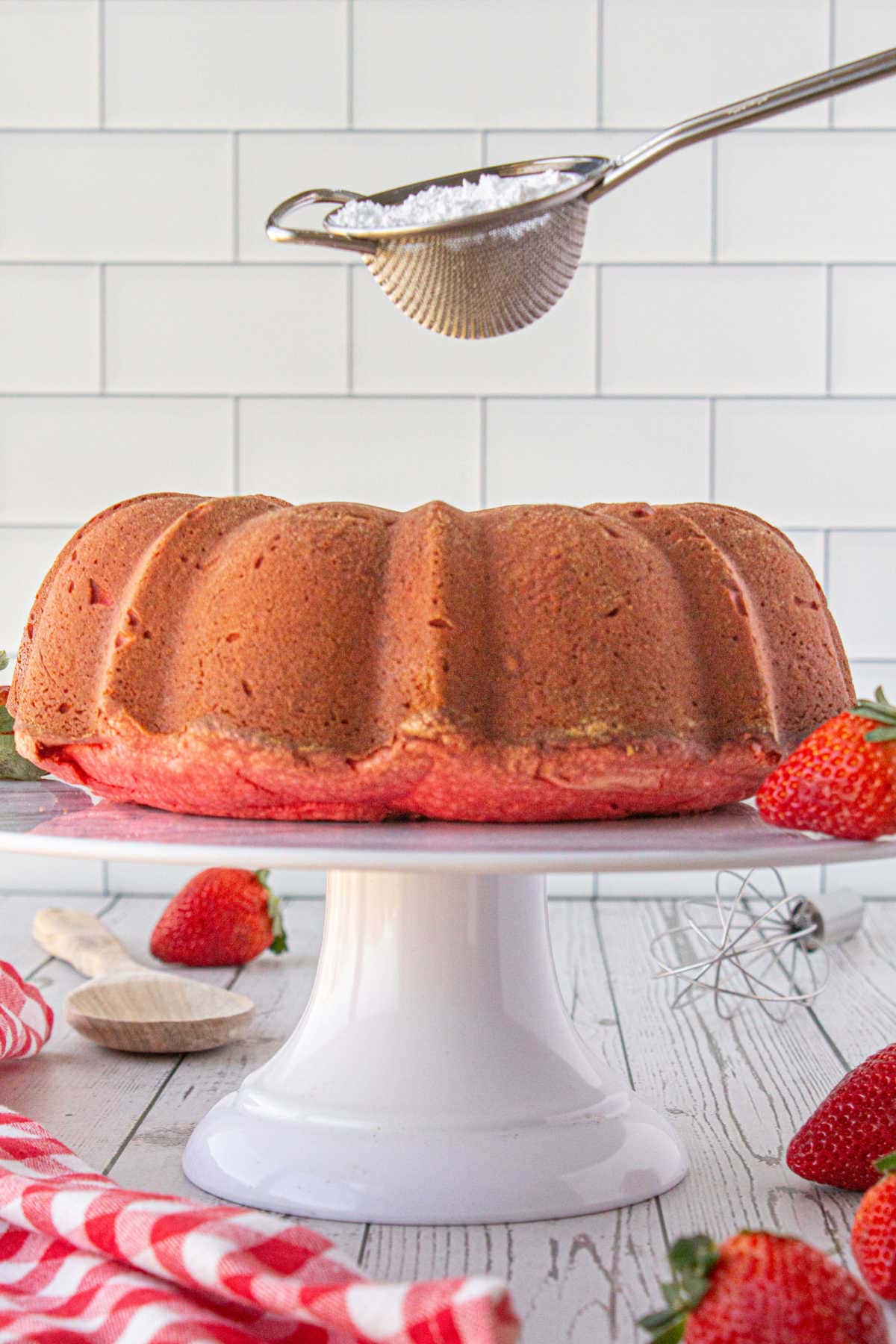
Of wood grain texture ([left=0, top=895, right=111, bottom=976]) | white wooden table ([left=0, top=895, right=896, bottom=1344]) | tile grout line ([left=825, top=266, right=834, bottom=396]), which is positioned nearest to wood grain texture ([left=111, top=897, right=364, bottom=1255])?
white wooden table ([left=0, top=895, right=896, bottom=1344])

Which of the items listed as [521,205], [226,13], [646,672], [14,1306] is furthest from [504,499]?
[14,1306]

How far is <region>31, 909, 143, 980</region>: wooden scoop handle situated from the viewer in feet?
4.43

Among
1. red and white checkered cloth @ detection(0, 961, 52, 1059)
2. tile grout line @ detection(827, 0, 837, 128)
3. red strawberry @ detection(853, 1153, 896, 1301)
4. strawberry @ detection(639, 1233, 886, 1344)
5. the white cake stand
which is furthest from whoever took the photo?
tile grout line @ detection(827, 0, 837, 128)

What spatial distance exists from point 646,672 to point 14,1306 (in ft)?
1.35

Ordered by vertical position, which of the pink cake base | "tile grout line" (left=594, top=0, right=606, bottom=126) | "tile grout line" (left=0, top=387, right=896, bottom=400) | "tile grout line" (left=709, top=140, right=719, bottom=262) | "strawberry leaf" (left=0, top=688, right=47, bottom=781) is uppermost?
"tile grout line" (left=594, top=0, right=606, bottom=126)

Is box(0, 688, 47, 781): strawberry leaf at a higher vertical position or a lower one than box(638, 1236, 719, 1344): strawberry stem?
higher

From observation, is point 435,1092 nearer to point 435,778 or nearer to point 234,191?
point 435,778

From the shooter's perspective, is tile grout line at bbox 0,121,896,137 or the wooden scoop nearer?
the wooden scoop

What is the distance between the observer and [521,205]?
2.80 feet

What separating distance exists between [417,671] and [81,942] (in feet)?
2.64

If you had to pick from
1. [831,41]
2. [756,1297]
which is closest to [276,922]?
[756,1297]

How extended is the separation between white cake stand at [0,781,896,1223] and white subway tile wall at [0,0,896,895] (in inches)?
36.0

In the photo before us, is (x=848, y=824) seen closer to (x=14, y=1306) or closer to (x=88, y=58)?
(x=14, y=1306)

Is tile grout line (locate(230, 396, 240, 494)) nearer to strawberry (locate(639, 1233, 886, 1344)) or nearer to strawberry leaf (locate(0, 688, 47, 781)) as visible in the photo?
strawberry leaf (locate(0, 688, 47, 781))
